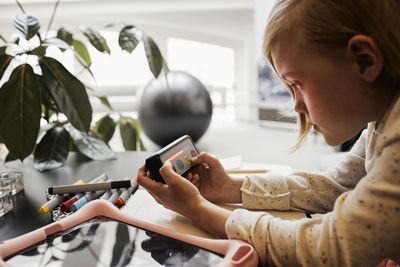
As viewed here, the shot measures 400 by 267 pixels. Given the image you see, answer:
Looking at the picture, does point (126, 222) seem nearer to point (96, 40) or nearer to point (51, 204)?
point (51, 204)

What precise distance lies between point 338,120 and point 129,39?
560mm

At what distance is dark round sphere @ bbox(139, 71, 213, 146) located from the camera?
1516mm

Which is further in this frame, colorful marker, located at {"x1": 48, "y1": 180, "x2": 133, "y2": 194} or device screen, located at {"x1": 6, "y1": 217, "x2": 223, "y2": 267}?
colorful marker, located at {"x1": 48, "y1": 180, "x2": 133, "y2": 194}

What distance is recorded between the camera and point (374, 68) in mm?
353

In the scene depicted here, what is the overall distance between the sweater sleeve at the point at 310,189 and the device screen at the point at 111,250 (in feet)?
0.62

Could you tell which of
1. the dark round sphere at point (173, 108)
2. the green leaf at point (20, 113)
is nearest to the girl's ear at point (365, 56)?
the green leaf at point (20, 113)

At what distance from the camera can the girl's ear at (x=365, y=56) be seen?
13.5 inches

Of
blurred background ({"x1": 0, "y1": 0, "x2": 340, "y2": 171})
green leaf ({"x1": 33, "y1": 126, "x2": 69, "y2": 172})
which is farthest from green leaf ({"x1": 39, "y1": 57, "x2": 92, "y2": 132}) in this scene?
blurred background ({"x1": 0, "y1": 0, "x2": 340, "y2": 171})

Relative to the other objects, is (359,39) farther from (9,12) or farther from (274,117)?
(9,12)

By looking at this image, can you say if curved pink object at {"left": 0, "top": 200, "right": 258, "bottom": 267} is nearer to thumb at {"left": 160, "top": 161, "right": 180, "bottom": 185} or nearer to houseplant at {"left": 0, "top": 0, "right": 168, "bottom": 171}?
thumb at {"left": 160, "top": 161, "right": 180, "bottom": 185}

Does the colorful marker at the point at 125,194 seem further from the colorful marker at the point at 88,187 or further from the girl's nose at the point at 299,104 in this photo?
the girl's nose at the point at 299,104

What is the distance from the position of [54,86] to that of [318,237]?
53cm

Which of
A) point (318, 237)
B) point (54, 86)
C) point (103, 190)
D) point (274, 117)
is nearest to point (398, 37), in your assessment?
point (318, 237)

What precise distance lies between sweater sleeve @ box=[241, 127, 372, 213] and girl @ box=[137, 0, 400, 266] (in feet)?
0.25
